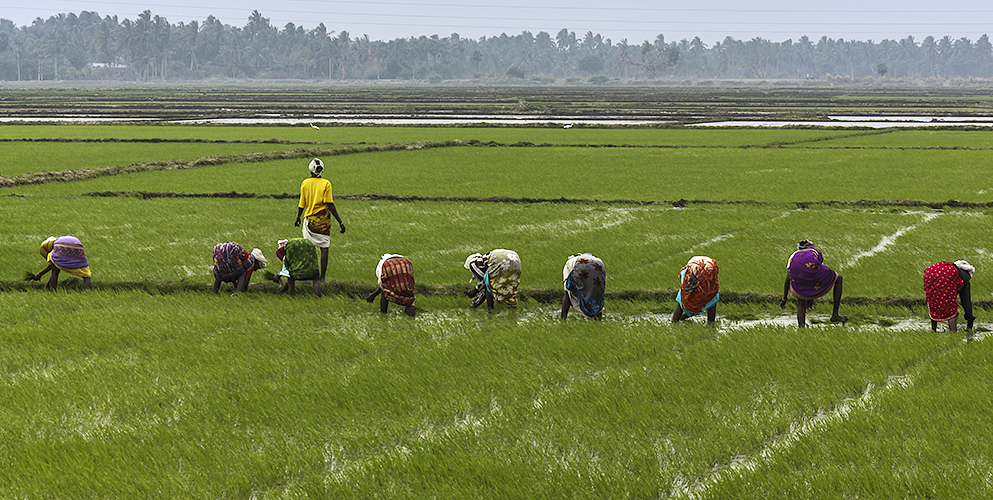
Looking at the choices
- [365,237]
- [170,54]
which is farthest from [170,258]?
[170,54]

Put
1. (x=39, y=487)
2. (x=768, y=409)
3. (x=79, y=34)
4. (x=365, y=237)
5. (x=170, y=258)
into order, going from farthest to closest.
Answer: (x=79, y=34) → (x=365, y=237) → (x=170, y=258) → (x=768, y=409) → (x=39, y=487)

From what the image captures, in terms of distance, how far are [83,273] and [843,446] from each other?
7.59m

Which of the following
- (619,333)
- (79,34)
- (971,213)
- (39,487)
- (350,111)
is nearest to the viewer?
(39,487)

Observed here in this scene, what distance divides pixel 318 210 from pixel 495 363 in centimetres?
351

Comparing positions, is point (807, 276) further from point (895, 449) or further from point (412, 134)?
point (412, 134)

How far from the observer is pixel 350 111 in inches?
2156

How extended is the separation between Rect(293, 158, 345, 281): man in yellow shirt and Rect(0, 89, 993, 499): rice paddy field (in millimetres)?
539

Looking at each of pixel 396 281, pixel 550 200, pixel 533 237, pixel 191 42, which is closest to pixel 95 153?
pixel 550 200

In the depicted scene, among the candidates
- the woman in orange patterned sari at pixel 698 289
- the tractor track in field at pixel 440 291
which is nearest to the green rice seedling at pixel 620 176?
the tractor track in field at pixel 440 291

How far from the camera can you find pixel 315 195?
923 centimetres

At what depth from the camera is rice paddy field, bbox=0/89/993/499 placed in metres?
4.74

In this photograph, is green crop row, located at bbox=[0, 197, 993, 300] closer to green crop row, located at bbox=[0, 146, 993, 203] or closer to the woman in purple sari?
the woman in purple sari

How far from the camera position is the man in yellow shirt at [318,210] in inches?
363

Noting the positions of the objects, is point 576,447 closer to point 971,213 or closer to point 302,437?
point 302,437
